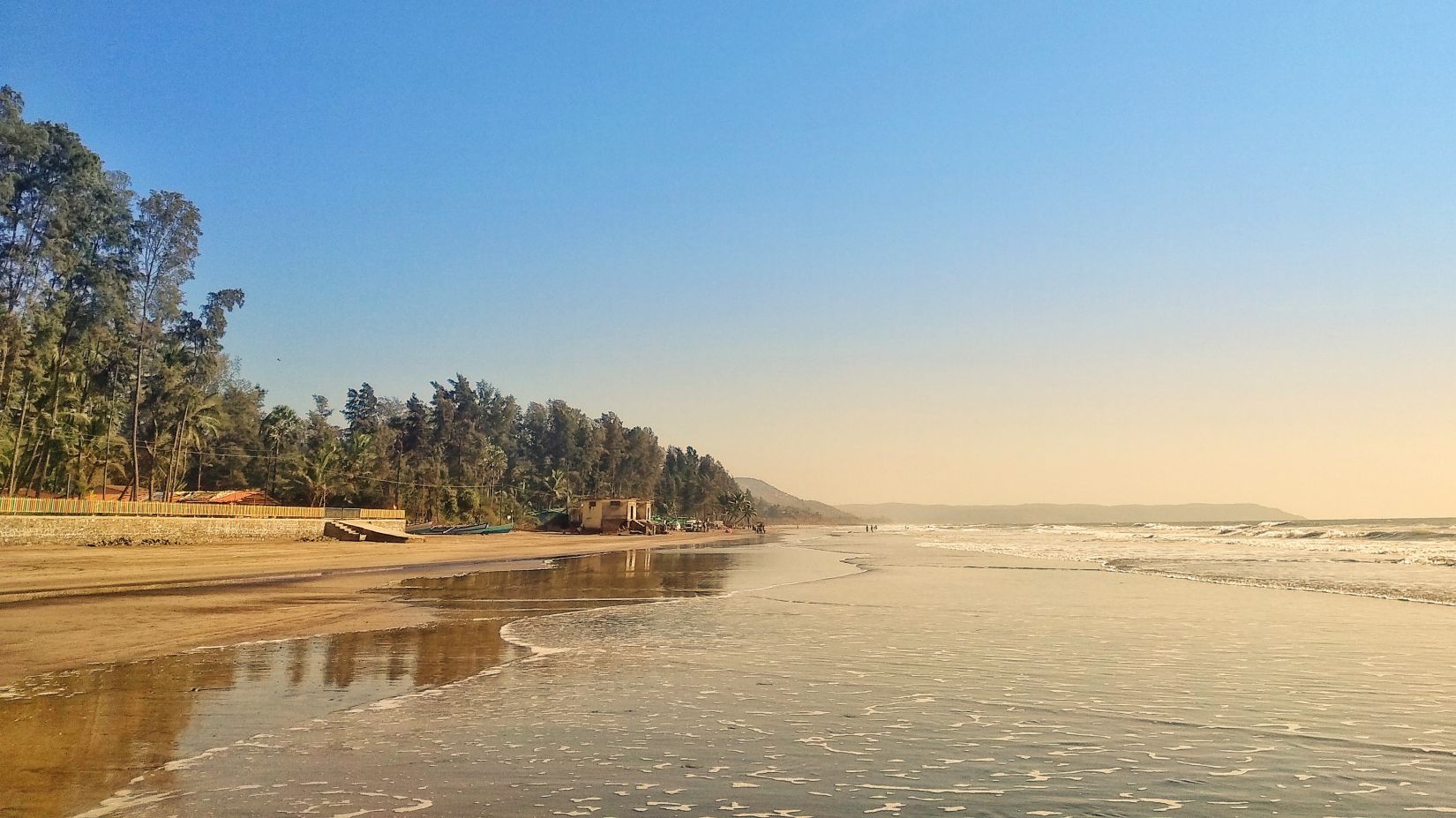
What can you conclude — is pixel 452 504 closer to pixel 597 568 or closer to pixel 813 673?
pixel 597 568

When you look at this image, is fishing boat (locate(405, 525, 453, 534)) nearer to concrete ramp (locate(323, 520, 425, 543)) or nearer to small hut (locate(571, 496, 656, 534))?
small hut (locate(571, 496, 656, 534))

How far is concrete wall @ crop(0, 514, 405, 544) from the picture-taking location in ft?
105

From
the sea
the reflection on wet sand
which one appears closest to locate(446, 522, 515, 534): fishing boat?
the reflection on wet sand

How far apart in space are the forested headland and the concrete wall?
14.6 metres

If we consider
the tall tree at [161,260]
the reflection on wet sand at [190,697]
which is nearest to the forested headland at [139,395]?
the tall tree at [161,260]

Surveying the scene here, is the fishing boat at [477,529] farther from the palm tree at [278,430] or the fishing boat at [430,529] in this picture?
the palm tree at [278,430]

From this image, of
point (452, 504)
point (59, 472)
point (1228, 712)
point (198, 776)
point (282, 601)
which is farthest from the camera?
point (452, 504)

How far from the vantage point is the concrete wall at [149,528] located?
105 feet

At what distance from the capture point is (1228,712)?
9555mm

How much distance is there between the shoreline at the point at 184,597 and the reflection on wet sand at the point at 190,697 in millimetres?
1031

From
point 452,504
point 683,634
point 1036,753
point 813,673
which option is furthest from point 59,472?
point 1036,753

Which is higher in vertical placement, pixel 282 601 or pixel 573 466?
pixel 573 466

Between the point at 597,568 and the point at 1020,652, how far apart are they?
28.8 meters

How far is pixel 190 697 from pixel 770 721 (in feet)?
22.3
